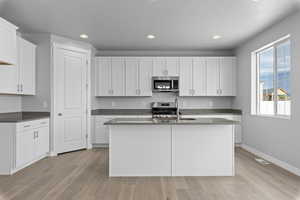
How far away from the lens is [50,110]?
446 centimetres

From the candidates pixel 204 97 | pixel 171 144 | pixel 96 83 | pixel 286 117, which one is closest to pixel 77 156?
pixel 96 83

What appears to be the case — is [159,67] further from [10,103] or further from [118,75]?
[10,103]

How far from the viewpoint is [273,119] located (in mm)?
3918

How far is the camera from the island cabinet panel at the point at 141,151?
10.5 feet

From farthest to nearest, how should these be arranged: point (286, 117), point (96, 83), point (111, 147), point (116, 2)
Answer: point (96, 83) < point (286, 117) < point (111, 147) < point (116, 2)

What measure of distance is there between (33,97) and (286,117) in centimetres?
509

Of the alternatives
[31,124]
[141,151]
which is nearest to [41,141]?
[31,124]

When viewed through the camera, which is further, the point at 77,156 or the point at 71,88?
the point at 71,88

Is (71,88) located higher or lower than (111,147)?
higher

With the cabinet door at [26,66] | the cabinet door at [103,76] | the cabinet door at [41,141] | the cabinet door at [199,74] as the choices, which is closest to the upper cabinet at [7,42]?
the cabinet door at [26,66]

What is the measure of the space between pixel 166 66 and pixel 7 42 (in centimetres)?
357

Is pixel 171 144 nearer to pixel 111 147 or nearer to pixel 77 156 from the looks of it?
pixel 111 147

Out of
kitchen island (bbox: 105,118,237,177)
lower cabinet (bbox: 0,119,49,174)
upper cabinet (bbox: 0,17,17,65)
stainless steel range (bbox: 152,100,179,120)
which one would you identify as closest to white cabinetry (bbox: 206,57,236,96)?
stainless steel range (bbox: 152,100,179,120)

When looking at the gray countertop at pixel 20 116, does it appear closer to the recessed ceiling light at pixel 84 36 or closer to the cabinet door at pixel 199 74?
the recessed ceiling light at pixel 84 36
